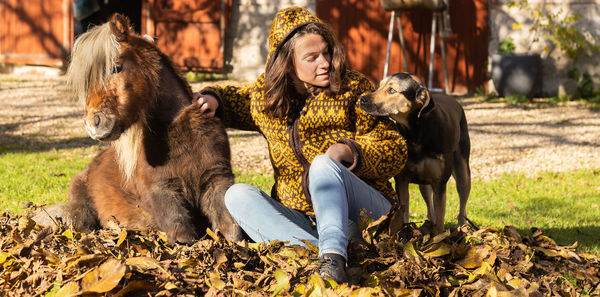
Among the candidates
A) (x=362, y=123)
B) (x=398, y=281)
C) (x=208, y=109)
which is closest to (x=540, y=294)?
(x=398, y=281)

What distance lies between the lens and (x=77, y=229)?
3.99 m

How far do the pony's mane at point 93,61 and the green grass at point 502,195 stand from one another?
2.18 meters

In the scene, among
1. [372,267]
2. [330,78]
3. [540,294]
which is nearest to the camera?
[540,294]

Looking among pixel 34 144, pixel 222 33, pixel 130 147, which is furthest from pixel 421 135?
pixel 222 33

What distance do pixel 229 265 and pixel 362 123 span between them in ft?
3.41

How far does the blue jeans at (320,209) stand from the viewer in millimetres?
3002

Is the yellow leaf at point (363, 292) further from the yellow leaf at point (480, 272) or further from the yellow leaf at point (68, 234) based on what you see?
the yellow leaf at point (68, 234)

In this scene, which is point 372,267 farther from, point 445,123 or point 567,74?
point 567,74

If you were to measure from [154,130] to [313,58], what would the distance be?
92 centimetres

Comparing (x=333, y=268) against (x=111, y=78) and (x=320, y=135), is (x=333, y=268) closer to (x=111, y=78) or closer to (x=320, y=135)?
(x=320, y=135)

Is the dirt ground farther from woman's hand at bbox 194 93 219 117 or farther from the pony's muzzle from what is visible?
the pony's muzzle

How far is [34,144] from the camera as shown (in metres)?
8.86

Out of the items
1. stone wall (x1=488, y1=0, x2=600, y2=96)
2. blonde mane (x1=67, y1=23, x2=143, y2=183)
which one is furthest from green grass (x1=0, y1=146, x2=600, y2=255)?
stone wall (x1=488, y1=0, x2=600, y2=96)

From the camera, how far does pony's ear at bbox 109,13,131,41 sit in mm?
3287
